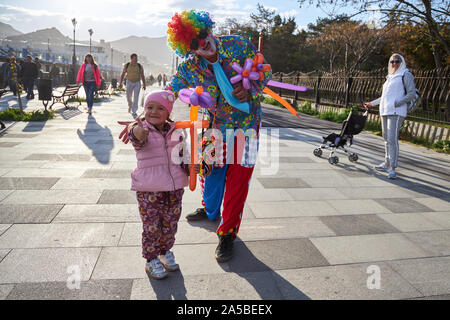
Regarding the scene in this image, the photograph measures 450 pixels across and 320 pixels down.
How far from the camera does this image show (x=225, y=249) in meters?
2.71

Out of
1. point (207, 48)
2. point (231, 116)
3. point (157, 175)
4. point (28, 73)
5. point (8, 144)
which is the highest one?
point (28, 73)

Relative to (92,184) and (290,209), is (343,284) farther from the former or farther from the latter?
(92,184)

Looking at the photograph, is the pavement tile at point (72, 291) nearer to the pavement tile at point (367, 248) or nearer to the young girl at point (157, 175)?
the young girl at point (157, 175)

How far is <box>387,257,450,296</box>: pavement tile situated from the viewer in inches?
93.4

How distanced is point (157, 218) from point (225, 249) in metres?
0.66

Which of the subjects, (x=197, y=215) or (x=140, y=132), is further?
(x=197, y=215)

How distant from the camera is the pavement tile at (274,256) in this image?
2611 millimetres

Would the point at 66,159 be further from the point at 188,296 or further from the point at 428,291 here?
the point at 428,291

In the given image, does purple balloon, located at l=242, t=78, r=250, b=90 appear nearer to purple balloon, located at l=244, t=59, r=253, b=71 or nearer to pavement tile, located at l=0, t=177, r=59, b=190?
purple balloon, located at l=244, t=59, r=253, b=71

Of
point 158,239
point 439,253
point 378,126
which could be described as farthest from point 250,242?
point 378,126

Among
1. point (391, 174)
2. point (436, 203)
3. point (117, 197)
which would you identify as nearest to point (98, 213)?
point (117, 197)

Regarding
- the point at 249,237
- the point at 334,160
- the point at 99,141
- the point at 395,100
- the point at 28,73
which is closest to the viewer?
the point at 249,237

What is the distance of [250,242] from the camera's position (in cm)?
302

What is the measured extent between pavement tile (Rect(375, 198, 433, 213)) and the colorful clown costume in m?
2.24
